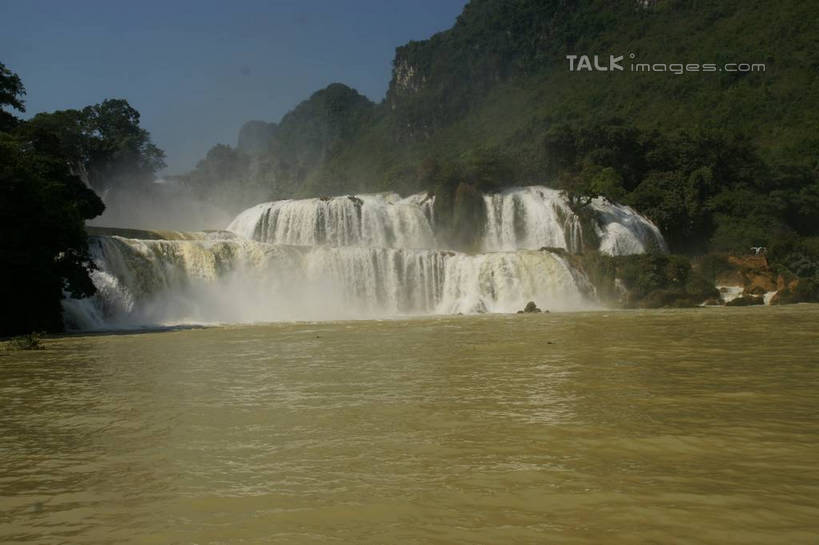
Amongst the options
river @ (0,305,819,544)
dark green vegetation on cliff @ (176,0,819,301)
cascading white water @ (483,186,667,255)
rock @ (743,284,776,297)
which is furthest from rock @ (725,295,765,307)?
river @ (0,305,819,544)

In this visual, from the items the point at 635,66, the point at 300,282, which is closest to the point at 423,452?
the point at 300,282

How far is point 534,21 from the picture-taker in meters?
87.9

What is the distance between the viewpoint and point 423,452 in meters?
4.11

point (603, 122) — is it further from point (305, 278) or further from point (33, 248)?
point (33, 248)

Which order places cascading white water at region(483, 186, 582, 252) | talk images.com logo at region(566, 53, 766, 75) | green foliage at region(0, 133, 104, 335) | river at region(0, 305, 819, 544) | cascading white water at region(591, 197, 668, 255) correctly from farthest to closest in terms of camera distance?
talk images.com logo at region(566, 53, 766, 75) → cascading white water at region(483, 186, 582, 252) → cascading white water at region(591, 197, 668, 255) → green foliage at region(0, 133, 104, 335) → river at region(0, 305, 819, 544)

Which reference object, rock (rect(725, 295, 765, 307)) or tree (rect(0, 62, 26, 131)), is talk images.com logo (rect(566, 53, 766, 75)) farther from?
tree (rect(0, 62, 26, 131))

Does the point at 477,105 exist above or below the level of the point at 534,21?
below

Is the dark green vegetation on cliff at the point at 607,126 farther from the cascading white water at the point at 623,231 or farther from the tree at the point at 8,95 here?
the tree at the point at 8,95

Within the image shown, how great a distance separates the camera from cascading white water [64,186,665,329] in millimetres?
21922

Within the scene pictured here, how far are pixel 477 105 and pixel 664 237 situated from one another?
171 ft

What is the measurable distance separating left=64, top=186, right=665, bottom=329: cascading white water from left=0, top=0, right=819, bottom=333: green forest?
8.39ft

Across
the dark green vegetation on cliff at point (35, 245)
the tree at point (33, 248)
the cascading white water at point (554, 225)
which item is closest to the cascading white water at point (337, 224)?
the cascading white water at point (554, 225)

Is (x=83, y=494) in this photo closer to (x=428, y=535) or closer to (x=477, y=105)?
(x=428, y=535)

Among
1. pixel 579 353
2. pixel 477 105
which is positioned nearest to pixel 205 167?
pixel 477 105
